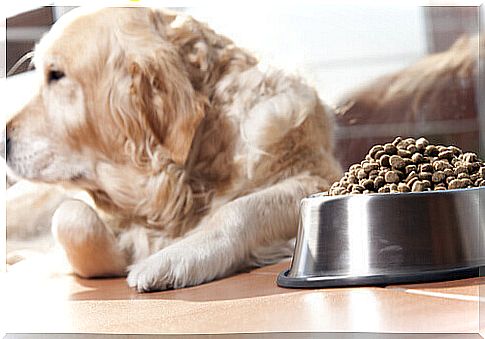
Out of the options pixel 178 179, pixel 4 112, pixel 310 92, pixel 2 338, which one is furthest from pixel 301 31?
pixel 2 338

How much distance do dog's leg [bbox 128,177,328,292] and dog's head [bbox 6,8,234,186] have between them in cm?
18

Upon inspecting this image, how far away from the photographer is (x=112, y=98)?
1352 millimetres

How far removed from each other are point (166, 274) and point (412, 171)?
0.40m

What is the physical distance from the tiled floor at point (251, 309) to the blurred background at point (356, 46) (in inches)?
16.9

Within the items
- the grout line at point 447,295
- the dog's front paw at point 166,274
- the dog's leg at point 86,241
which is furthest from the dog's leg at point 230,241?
the grout line at point 447,295

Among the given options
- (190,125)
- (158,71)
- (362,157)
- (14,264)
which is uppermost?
(158,71)

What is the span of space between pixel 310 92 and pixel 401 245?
0.55 metres

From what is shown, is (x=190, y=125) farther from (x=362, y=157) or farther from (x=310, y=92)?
(x=362, y=157)

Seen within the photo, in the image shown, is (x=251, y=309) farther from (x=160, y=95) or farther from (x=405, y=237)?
(x=160, y=95)

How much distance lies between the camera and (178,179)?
4.53 feet

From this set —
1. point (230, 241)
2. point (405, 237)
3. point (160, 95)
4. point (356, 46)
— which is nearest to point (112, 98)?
point (160, 95)

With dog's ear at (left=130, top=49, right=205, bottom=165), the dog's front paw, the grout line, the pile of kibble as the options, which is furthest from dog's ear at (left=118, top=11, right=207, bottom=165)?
the grout line

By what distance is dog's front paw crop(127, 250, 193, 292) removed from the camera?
114 centimetres

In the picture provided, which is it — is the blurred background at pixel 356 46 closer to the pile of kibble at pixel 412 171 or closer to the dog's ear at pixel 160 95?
the dog's ear at pixel 160 95
